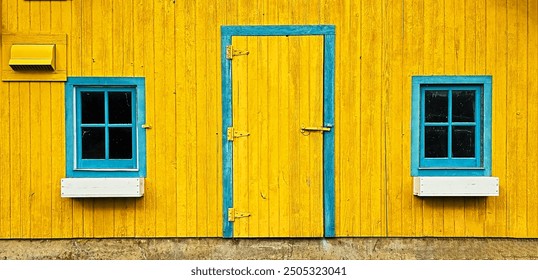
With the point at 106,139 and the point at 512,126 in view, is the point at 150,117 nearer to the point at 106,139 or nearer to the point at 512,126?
the point at 106,139

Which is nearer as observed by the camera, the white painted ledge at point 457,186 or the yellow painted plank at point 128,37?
the white painted ledge at point 457,186

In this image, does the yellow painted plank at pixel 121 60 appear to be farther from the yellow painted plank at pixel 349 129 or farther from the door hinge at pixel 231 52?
the yellow painted plank at pixel 349 129

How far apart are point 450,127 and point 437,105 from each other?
24cm

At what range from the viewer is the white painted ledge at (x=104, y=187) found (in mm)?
5340

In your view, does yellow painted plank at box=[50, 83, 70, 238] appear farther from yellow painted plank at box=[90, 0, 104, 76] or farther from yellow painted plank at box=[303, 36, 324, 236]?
yellow painted plank at box=[303, 36, 324, 236]

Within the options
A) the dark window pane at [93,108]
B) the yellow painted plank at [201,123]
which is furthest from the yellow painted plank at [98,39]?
the yellow painted plank at [201,123]

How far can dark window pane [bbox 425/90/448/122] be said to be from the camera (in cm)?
552

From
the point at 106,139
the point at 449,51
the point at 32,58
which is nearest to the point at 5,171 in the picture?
the point at 106,139

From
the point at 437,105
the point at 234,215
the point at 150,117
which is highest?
the point at 437,105

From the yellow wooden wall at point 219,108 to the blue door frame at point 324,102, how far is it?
0.07 metres

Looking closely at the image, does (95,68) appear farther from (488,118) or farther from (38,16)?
(488,118)

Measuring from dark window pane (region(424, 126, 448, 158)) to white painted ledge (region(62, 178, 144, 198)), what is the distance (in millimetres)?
2784

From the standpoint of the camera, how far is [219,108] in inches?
217

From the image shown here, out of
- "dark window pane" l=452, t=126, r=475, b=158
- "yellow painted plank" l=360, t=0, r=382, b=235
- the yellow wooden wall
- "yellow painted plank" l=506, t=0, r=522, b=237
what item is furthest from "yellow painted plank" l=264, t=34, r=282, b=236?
"yellow painted plank" l=506, t=0, r=522, b=237
